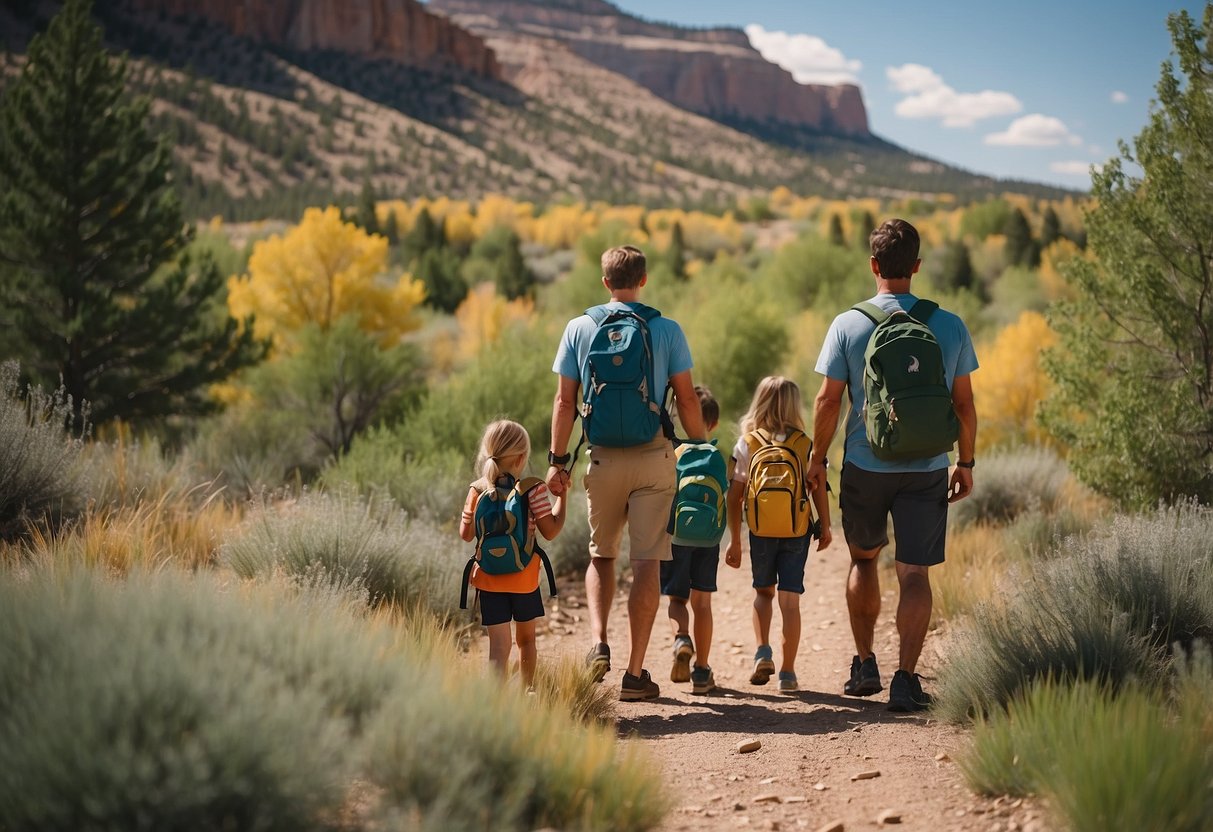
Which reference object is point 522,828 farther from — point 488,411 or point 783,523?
point 488,411

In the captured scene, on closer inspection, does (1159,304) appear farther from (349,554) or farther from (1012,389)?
(1012,389)

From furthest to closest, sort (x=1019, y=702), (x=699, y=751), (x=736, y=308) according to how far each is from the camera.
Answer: (x=736, y=308)
(x=699, y=751)
(x=1019, y=702)

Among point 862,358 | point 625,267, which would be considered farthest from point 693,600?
point 625,267

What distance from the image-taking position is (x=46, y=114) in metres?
10.9

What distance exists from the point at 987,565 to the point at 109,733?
5452mm

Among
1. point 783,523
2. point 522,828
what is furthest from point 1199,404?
point 522,828

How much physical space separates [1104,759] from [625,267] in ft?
8.76

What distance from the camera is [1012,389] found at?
13016mm

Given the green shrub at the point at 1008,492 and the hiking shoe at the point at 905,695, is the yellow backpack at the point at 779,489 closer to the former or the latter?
the hiking shoe at the point at 905,695

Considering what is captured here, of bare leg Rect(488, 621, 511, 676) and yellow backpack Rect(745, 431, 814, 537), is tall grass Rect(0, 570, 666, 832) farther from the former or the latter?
yellow backpack Rect(745, 431, 814, 537)

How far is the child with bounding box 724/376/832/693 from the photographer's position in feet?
15.9

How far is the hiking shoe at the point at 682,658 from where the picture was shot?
16.3 ft

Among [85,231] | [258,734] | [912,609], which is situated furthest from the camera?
[85,231]

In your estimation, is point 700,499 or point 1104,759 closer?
point 1104,759
